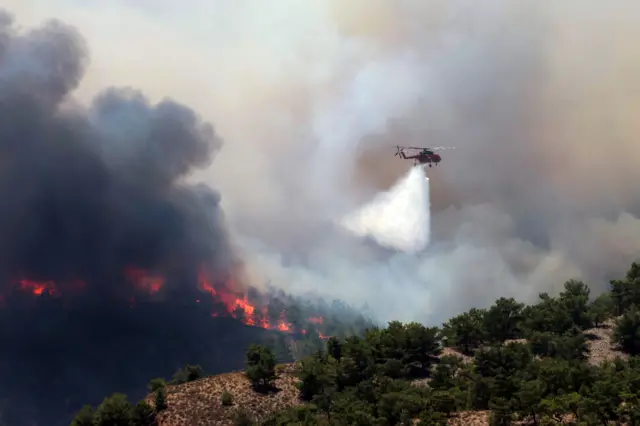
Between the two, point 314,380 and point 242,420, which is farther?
point 314,380

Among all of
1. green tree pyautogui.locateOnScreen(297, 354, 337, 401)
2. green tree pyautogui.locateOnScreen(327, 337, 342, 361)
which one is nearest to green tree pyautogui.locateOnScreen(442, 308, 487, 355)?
green tree pyautogui.locateOnScreen(327, 337, 342, 361)

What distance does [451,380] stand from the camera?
85438 mm

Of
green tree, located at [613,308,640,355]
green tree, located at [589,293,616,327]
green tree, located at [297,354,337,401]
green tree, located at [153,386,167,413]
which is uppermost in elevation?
green tree, located at [589,293,616,327]

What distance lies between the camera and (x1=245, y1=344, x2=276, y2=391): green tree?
91562 mm

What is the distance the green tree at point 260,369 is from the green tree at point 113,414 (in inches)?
822

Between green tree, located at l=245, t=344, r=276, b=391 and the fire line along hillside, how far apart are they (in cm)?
18

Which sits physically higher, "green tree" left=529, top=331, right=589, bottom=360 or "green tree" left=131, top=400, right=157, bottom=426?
"green tree" left=529, top=331, right=589, bottom=360

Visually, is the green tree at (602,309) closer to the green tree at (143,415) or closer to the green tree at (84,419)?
the green tree at (143,415)

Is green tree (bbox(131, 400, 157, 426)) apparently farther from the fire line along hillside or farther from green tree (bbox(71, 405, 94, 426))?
green tree (bbox(71, 405, 94, 426))

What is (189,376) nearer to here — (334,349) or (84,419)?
(84,419)

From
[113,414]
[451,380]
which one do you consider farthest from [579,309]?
[113,414]

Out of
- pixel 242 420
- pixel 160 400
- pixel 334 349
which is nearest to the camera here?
pixel 242 420

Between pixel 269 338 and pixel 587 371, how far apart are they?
121 m

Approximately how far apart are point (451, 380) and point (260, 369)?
103ft
